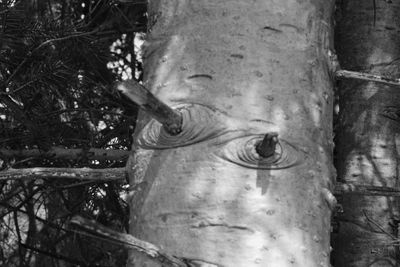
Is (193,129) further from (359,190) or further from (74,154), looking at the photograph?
(74,154)

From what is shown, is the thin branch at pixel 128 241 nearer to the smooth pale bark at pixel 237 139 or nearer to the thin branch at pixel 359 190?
the smooth pale bark at pixel 237 139

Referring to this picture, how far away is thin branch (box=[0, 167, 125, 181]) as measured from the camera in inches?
62.4

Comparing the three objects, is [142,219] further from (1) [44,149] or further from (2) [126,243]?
(1) [44,149]

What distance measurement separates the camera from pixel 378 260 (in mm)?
2201

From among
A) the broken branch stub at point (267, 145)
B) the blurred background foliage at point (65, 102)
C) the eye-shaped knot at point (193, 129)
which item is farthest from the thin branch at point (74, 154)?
the broken branch stub at point (267, 145)

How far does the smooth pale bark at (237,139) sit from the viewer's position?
4.52ft

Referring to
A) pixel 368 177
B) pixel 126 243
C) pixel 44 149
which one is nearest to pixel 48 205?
pixel 44 149

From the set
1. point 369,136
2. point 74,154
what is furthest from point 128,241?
point 369,136

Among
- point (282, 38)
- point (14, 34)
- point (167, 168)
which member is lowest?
point (167, 168)

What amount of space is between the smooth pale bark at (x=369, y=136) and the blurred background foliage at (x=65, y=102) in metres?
0.76

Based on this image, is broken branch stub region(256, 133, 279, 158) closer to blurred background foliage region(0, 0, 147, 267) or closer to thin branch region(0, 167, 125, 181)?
thin branch region(0, 167, 125, 181)

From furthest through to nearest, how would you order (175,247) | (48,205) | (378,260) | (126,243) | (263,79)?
1. (48,205)
2. (378,260)
3. (263,79)
4. (175,247)
5. (126,243)

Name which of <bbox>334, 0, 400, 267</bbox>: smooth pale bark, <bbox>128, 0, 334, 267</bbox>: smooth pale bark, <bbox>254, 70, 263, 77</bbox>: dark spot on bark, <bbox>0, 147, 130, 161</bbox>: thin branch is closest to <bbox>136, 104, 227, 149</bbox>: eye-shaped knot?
<bbox>128, 0, 334, 267</bbox>: smooth pale bark

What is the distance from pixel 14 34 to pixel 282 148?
Answer: 44.5 inches
